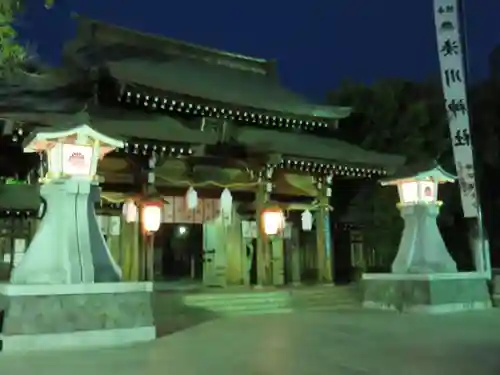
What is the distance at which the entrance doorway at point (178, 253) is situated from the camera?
23.2 meters

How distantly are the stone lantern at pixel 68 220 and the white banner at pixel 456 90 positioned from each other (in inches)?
317

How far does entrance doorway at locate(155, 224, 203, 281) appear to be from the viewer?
76.2 feet

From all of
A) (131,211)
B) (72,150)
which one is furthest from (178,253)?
(72,150)

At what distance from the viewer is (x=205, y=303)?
13234mm

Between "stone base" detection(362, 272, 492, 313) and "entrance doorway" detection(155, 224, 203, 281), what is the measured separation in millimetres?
9795

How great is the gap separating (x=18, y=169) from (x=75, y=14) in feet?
18.9

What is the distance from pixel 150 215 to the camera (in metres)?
13.7

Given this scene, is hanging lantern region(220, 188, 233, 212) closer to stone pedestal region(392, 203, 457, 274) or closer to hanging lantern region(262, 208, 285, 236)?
hanging lantern region(262, 208, 285, 236)

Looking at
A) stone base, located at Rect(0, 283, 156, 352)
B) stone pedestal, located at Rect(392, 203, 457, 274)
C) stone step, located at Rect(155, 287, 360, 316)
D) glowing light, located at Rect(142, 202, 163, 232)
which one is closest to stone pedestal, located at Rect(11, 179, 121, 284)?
stone base, located at Rect(0, 283, 156, 352)

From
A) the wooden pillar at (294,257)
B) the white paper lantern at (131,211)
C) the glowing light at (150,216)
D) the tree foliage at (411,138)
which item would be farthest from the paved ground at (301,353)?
the tree foliage at (411,138)

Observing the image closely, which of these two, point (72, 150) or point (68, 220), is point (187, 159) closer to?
point (72, 150)

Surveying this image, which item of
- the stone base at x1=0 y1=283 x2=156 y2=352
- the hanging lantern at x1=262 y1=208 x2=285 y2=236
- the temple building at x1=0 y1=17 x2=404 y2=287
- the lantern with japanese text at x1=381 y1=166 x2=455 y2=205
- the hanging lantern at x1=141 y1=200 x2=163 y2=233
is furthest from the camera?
the hanging lantern at x1=262 y1=208 x2=285 y2=236

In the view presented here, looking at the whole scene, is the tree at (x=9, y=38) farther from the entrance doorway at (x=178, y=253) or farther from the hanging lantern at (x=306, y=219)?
the entrance doorway at (x=178, y=253)

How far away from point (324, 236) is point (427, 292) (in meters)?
4.50
